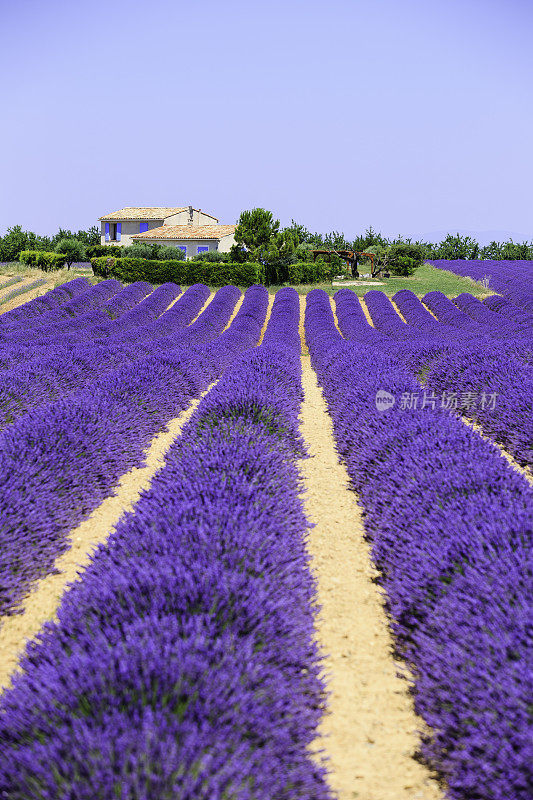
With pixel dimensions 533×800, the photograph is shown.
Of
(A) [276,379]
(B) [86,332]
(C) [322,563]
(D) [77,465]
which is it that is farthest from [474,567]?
(B) [86,332]

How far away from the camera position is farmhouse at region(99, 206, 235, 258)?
3425 centimetres

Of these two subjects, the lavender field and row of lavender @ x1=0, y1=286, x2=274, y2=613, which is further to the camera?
row of lavender @ x1=0, y1=286, x2=274, y2=613

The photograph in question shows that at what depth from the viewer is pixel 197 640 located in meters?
1.72

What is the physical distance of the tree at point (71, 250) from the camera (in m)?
35.8

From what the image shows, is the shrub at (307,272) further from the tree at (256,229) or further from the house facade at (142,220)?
the house facade at (142,220)

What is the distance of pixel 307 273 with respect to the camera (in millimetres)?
25234

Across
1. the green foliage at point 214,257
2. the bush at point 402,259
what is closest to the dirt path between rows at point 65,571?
the green foliage at point 214,257

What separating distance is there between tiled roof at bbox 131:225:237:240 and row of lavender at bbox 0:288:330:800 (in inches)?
1312

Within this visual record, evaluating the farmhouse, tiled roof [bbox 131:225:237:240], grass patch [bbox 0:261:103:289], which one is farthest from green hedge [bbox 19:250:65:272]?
tiled roof [bbox 131:225:237:240]

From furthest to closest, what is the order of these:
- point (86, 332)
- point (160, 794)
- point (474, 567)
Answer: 1. point (86, 332)
2. point (474, 567)
3. point (160, 794)

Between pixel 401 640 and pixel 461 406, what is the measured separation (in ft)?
14.7

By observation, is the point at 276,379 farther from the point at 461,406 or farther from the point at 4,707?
the point at 4,707

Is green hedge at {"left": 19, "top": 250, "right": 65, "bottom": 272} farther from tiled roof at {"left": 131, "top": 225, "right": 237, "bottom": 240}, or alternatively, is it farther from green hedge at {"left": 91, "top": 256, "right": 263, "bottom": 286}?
tiled roof at {"left": 131, "top": 225, "right": 237, "bottom": 240}

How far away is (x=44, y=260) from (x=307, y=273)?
44.8 ft
